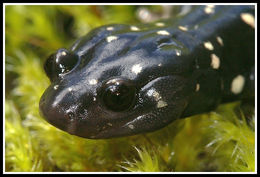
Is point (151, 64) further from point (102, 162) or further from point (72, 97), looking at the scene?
point (102, 162)

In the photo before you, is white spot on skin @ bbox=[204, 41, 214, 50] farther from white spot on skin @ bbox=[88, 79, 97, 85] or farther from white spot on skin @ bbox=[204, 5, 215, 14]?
white spot on skin @ bbox=[88, 79, 97, 85]

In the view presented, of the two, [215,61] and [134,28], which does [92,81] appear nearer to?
[134,28]

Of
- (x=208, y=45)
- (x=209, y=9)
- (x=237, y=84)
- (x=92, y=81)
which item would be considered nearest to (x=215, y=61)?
(x=208, y=45)


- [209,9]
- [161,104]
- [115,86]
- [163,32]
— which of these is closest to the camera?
[115,86]

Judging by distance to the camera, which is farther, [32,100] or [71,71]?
[32,100]

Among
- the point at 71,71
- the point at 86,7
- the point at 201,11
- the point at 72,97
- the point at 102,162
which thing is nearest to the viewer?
the point at 72,97

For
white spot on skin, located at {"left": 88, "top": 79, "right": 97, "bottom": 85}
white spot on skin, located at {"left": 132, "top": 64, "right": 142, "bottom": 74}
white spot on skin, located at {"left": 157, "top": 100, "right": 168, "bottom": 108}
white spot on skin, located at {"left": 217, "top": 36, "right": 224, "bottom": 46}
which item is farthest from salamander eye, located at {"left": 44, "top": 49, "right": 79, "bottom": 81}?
white spot on skin, located at {"left": 217, "top": 36, "right": 224, "bottom": 46}

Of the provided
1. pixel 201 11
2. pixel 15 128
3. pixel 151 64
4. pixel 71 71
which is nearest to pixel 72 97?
pixel 71 71
